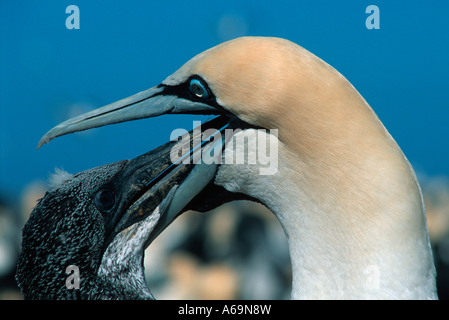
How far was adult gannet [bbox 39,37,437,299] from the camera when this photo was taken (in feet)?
7.35

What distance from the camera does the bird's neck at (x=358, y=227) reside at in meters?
2.23

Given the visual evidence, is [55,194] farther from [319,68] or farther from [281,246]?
[281,246]

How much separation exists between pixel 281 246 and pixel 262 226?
0.33 m

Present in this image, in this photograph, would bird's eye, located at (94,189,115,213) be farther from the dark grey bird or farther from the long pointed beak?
the long pointed beak

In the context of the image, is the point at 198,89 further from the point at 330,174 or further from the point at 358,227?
the point at 358,227

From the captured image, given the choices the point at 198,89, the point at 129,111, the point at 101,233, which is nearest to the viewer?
the point at 198,89

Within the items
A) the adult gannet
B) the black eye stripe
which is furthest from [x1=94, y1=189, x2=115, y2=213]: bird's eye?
the adult gannet

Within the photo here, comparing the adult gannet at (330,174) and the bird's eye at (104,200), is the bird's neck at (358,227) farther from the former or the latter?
the bird's eye at (104,200)

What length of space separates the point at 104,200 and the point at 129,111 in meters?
0.51

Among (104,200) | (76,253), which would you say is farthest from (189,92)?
(76,253)

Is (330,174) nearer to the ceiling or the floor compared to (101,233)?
nearer to the ceiling

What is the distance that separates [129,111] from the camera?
2719mm

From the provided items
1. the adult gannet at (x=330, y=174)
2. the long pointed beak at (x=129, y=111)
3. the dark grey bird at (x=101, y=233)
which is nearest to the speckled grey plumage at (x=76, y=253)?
the dark grey bird at (x=101, y=233)

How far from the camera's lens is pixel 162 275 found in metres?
6.06
